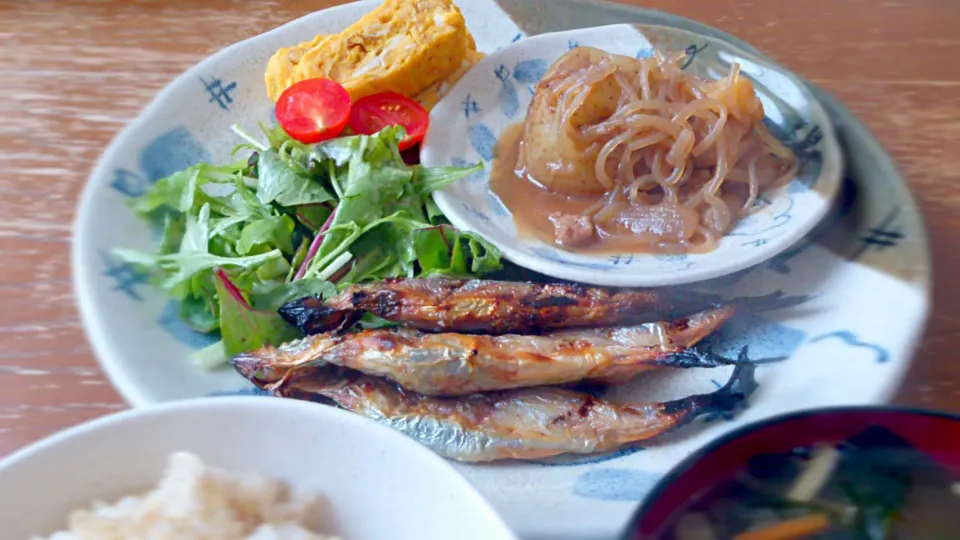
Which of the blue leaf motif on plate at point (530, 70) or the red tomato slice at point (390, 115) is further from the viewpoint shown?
the blue leaf motif on plate at point (530, 70)

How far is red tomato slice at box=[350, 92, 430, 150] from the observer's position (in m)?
2.57

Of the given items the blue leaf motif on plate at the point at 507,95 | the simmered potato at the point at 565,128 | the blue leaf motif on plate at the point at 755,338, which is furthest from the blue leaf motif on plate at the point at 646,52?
the blue leaf motif on plate at the point at 755,338

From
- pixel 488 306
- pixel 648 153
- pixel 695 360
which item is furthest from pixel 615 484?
pixel 648 153

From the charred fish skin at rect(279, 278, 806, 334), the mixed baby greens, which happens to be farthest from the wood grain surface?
the charred fish skin at rect(279, 278, 806, 334)

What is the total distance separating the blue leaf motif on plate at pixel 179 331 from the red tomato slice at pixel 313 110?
0.72 metres

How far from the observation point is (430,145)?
2.56m

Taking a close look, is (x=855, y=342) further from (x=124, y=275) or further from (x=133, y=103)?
(x=133, y=103)

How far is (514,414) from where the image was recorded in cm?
182

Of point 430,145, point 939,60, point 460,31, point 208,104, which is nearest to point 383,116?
point 430,145

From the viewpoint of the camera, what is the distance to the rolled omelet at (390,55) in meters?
2.62

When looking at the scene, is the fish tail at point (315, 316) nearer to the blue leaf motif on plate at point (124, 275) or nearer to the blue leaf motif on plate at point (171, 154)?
the blue leaf motif on plate at point (124, 275)

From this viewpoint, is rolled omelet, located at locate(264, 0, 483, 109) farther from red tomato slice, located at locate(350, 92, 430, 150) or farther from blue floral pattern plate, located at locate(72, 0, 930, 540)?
blue floral pattern plate, located at locate(72, 0, 930, 540)

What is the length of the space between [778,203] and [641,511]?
1.48 m

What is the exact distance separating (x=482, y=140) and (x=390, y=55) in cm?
44
